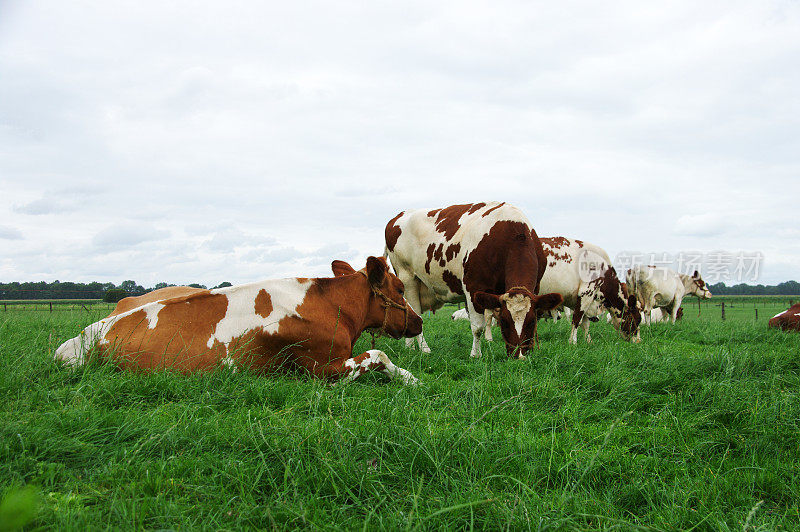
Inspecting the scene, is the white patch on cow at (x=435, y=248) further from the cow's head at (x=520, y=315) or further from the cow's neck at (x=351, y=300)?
the cow's neck at (x=351, y=300)

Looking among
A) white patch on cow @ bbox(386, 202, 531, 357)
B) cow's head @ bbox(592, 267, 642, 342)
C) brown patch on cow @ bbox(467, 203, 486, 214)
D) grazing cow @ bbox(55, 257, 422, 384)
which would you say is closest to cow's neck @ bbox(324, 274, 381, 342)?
grazing cow @ bbox(55, 257, 422, 384)

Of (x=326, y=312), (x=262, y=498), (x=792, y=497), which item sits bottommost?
(x=792, y=497)

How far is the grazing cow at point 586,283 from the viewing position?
11.1 meters

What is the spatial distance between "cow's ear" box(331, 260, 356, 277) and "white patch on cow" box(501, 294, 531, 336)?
204 centimetres

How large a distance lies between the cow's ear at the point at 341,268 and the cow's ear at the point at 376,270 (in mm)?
741

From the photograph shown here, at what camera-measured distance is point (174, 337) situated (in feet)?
14.8

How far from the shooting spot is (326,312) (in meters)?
5.04

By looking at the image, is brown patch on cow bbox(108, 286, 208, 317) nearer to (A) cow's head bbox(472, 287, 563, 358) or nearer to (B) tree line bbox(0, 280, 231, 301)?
(A) cow's head bbox(472, 287, 563, 358)

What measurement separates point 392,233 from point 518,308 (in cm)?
442

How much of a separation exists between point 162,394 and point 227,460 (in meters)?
1.40

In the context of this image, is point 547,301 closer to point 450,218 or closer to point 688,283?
point 450,218

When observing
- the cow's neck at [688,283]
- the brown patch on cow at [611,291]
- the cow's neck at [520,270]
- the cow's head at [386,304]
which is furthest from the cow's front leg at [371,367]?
the cow's neck at [688,283]

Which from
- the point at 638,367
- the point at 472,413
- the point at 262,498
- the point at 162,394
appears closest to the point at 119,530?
the point at 262,498

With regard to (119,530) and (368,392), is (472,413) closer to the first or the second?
(368,392)
